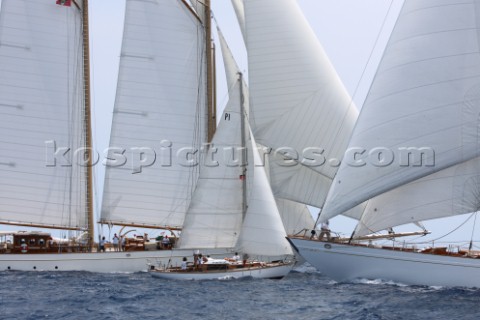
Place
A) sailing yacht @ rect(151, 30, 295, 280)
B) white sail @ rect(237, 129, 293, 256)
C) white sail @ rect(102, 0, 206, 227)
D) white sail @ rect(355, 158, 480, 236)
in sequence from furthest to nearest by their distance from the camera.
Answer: white sail @ rect(102, 0, 206, 227) → sailing yacht @ rect(151, 30, 295, 280) → white sail @ rect(237, 129, 293, 256) → white sail @ rect(355, 158, 480, 236)

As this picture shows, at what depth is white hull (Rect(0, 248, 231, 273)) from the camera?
150 ft

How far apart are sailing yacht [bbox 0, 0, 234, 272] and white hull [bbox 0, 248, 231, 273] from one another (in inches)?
1.8

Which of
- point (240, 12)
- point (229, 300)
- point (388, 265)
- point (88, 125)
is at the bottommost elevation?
point (229, 300)

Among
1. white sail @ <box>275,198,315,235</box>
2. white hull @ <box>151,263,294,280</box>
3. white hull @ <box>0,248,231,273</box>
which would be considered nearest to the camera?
white hull @ <box>151,263,294,280</box>

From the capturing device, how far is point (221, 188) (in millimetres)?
42750

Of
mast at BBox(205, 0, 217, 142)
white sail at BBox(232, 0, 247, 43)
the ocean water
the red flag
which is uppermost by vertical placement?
the red flag

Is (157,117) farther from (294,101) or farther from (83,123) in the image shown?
(294,101)

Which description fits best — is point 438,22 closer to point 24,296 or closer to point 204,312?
point 204,312

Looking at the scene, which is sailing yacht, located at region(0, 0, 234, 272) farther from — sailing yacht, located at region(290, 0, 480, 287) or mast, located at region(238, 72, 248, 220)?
sailing yacht, located at region(290, 0, 480, 287)

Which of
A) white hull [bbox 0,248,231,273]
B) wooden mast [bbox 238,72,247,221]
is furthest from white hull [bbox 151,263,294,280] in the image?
white hull [bbox 0,248,231,273]

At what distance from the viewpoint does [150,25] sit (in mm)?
47938

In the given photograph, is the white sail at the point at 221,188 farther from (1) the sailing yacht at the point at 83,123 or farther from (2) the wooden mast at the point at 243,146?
(1) the sailing yacht at the point at 83,123

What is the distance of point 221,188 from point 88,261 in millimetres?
7842

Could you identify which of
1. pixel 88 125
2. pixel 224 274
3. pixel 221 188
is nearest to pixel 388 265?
pixel 224 274
